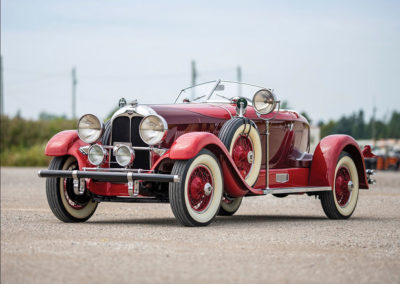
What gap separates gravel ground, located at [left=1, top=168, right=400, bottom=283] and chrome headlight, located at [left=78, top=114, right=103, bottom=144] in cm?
107

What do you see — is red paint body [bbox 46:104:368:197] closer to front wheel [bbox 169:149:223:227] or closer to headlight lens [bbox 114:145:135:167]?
front wheel [bbox 169:149:223:227]

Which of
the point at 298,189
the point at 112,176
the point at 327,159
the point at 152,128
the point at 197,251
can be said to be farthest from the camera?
the point at 327,159

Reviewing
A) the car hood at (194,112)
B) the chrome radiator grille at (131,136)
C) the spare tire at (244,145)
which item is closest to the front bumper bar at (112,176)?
the chrome radiator grille at (131,136)

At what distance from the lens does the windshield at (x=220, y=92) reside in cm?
1086

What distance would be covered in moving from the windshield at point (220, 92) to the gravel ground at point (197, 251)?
1.77m

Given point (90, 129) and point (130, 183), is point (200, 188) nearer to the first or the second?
point (130, 183)

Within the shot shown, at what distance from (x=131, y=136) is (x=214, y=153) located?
3.41 ft

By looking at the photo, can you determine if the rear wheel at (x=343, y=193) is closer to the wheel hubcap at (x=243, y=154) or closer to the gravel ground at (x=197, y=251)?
the gravel ground at (x=197, y=251)

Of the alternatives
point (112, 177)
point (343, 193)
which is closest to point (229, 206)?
point (343, 193)

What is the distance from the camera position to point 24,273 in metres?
5.38

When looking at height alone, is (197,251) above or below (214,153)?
below

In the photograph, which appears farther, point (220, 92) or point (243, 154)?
point (220, 92)

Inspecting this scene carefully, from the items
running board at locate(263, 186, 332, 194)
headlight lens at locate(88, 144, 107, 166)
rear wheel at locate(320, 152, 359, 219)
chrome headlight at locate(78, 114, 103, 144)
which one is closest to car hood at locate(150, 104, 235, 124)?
chrome headlight at locate(78, 114, 103, 144)

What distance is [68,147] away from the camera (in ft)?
31.2
